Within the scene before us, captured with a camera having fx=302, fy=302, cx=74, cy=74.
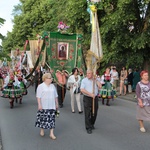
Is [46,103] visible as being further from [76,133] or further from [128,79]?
[128,79]

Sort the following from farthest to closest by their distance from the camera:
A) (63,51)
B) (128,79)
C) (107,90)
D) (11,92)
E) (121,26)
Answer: (128,79) < (121,26) < (63,51) < (107,90) < (11,92)

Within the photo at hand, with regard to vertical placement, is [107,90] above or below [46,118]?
above

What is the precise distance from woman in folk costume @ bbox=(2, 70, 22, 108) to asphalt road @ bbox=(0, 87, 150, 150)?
125cm

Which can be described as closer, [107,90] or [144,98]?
[144,98]

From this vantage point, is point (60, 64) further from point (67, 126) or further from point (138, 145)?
point (138, 145)

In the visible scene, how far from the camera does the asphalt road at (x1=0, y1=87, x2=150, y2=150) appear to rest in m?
6.68

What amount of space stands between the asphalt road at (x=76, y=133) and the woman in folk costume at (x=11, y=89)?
1248mm

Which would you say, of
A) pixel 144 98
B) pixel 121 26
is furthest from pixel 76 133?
pixel 121 26

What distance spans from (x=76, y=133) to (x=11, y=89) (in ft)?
17.6

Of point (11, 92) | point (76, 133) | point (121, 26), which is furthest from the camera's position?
point (121, 26)

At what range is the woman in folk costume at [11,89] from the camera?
12.3 m

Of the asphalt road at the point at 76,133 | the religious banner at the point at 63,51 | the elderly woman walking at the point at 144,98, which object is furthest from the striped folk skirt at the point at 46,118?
the religious banner at the point at 63,51

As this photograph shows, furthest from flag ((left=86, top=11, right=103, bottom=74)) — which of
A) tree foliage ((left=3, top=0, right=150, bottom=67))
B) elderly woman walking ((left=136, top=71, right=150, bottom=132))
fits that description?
tree foliage ((left=3, top=0, right=150, bottom=67))

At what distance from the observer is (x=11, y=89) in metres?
12.4
